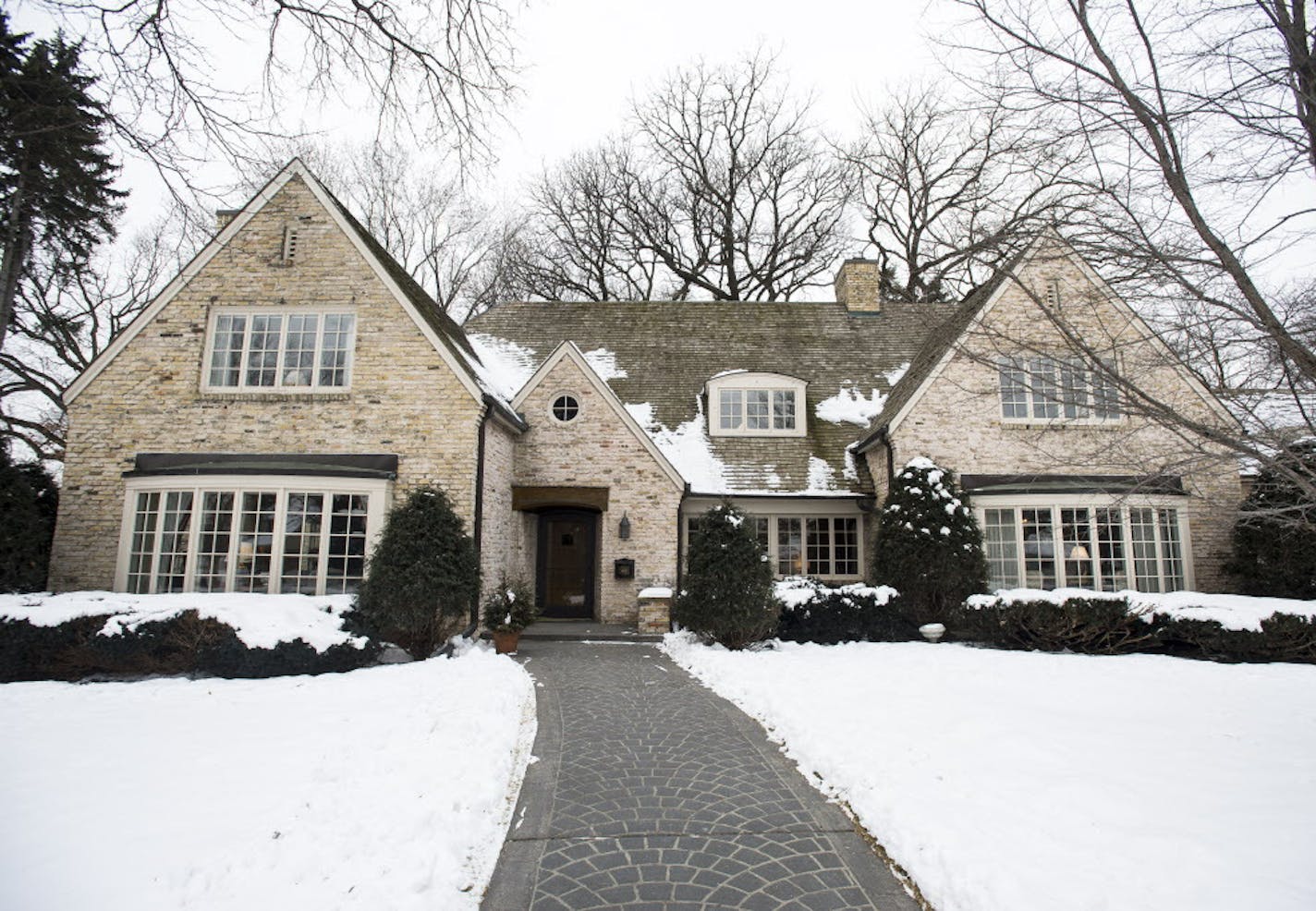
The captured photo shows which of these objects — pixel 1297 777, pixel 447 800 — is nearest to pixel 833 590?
pixel 1297 777

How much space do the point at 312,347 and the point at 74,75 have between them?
27.4 feet

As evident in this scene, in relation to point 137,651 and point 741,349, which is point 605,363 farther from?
point 137,651

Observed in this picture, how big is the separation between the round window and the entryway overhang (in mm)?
1539

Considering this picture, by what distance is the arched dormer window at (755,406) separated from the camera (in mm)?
16359

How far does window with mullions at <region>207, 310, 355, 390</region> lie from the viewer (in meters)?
12.6

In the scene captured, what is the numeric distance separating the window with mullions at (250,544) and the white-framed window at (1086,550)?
11.9m

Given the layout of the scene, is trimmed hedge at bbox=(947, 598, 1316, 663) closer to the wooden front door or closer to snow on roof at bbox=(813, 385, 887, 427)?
snow on roof at bbox=(813, 385, 887, 427)

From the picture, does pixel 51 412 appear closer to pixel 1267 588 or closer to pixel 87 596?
pixel 87 596

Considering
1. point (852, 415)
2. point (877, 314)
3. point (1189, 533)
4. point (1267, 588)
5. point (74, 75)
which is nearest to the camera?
point (74, 75)

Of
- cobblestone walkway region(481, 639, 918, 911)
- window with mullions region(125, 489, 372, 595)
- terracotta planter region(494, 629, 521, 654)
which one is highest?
window with mullions region(125, 489, 372, 595)

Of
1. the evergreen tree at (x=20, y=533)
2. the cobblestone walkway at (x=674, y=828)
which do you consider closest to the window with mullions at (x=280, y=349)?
the evergreen tree at (x=20, y=533)

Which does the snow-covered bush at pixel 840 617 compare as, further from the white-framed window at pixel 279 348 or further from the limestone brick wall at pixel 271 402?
the white-framed window at pixel 279 348

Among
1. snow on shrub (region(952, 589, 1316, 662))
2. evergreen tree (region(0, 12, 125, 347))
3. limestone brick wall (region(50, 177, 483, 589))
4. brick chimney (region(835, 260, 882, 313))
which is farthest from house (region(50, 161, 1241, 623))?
evergreen tree (region(0, 12, 125, 347))

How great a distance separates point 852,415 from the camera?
1688cm
